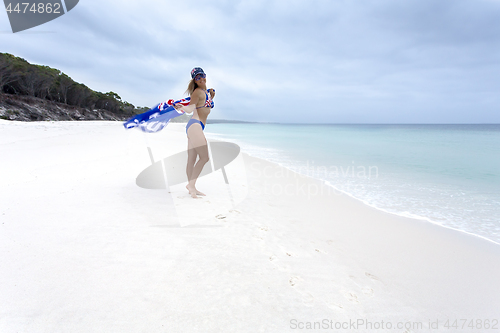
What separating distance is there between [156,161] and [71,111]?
46.8 meters

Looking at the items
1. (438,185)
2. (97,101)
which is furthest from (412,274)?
(97,101)

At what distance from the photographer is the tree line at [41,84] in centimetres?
3265

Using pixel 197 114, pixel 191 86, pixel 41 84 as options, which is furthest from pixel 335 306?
pixel 41 84

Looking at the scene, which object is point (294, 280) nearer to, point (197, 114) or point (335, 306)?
point (335, 306)

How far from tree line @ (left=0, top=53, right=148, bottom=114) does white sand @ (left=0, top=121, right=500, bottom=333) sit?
141 feet

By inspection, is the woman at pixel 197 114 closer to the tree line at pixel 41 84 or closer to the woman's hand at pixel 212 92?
the woman's hand at pixel 212 92

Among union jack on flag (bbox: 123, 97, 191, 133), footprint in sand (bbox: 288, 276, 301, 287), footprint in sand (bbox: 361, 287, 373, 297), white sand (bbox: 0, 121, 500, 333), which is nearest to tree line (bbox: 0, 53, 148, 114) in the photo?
union jack on flag (bbox: 123, 97, 191, 133)

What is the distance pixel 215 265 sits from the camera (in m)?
2.17

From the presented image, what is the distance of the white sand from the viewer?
1585 mm

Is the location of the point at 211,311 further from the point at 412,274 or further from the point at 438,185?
the point at 438,185

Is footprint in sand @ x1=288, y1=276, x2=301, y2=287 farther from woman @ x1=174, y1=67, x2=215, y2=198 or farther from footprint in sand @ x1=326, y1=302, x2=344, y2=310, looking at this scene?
woman @ x1=174, y1=67, x2=215, y2=198

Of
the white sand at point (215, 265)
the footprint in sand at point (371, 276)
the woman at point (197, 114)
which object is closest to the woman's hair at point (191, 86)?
the woman at point (197, 114)

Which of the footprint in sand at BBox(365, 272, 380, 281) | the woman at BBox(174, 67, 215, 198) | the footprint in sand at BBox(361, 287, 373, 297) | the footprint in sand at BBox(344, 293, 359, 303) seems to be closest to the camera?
the footprint in sand at BBox(344, 293, 359, 303)

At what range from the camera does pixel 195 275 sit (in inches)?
78.2
